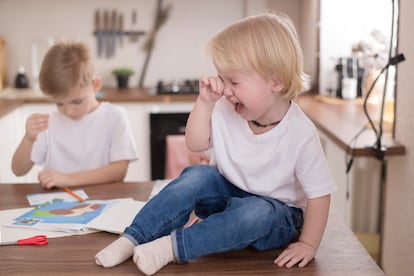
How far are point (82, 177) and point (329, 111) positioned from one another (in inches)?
58.9

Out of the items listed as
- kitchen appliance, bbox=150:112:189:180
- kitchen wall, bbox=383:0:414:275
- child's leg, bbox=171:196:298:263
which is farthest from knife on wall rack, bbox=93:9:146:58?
child's leg, bbox=171:196:298:263

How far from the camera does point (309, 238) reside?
1204 millimetres

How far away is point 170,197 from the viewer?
4.05 ft

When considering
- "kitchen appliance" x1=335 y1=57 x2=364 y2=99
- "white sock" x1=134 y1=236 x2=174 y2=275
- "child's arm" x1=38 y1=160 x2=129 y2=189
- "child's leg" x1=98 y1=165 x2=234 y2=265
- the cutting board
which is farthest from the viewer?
the cutting board

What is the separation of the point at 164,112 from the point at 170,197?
2280 mm

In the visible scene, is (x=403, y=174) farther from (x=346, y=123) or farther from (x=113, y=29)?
(x=113, y=29)

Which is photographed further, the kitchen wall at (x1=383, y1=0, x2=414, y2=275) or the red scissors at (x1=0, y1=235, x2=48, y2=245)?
the kitchen wall at (x1=383, y1=0, x2=414, y2=275)

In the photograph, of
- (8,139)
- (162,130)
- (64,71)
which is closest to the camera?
(64,71)

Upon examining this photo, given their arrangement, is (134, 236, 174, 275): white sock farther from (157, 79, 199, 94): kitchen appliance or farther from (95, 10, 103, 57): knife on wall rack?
(95, 10, 103, 57): knife on wall rack

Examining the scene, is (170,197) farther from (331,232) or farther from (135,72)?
(135,72)

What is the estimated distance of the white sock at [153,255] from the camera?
1099 millimetres

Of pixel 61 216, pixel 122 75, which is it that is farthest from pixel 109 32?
pixel 61 216

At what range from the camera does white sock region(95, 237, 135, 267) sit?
44.7 inches

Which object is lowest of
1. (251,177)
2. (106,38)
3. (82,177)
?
(82,177)
